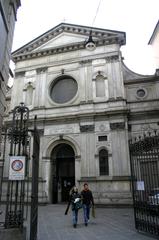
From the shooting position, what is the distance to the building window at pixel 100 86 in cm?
1948

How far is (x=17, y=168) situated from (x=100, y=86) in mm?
15249

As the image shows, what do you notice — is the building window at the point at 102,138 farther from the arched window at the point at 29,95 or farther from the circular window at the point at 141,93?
the arched window at the point at 29,95

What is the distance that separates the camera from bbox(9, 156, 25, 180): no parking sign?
17.9 feet

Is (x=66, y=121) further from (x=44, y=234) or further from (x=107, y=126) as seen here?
(x=44, y=234)

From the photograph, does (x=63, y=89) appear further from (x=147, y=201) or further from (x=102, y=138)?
(x=147, y=201)

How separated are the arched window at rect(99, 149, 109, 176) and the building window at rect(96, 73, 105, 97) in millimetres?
5054

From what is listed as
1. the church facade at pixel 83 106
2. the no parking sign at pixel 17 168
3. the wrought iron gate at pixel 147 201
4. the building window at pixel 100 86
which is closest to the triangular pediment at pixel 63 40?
the church facade at pixel 83 106

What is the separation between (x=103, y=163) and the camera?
1741 cm

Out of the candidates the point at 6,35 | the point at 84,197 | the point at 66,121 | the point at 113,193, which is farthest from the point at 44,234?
the point at 66,121

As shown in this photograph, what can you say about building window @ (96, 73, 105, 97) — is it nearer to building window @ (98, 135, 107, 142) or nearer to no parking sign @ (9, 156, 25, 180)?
building window @ (98, 135, 107, 142)

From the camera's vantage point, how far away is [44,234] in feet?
24.3

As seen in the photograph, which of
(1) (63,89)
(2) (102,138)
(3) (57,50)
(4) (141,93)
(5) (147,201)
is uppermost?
(3) (57,50)

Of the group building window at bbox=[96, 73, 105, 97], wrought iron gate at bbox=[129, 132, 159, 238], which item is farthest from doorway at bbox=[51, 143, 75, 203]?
wrought iron gate at bbox=[129, 132, 159, 238]

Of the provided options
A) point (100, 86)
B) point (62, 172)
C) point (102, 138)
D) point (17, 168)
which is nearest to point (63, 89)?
point (100, 86)
